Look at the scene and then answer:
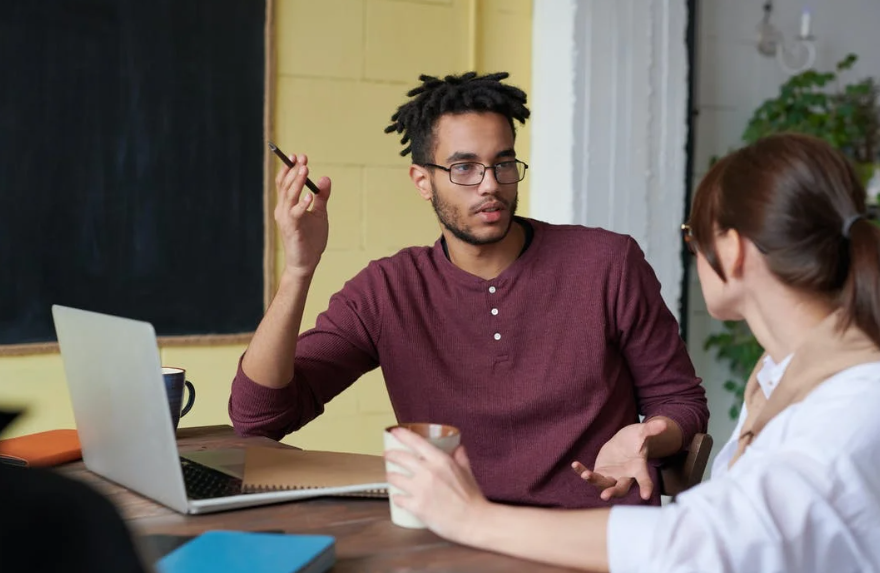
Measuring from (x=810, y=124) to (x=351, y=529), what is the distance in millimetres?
2563

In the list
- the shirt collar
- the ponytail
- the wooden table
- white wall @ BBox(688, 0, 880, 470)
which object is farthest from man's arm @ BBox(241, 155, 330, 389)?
white wall @ BBox(688, 0, 880, 470)

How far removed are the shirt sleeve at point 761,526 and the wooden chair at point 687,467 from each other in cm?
61

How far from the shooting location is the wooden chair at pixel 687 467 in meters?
1.53

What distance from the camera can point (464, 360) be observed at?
1746mm

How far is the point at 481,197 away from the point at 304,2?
112 cm

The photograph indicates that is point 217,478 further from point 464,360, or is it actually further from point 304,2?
point 304,2

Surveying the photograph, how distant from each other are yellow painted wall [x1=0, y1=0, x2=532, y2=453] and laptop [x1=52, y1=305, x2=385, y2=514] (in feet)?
3.99

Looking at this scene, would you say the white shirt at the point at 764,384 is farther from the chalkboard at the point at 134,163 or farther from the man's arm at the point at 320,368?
the chalkboard at the point at 134,163

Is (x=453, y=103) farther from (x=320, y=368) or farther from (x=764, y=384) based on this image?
(x=764, y=384)

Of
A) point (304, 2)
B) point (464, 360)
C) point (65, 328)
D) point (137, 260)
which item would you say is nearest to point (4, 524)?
point (65, 328)

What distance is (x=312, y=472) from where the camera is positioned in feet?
4.22

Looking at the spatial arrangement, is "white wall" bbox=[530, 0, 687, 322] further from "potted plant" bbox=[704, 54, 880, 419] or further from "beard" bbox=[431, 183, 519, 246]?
"beard" bbox=[431, 183, 519, 246]

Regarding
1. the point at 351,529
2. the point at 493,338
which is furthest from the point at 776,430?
the point at 493,338

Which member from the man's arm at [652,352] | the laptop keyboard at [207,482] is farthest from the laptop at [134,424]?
the man's arm at [652,352]
